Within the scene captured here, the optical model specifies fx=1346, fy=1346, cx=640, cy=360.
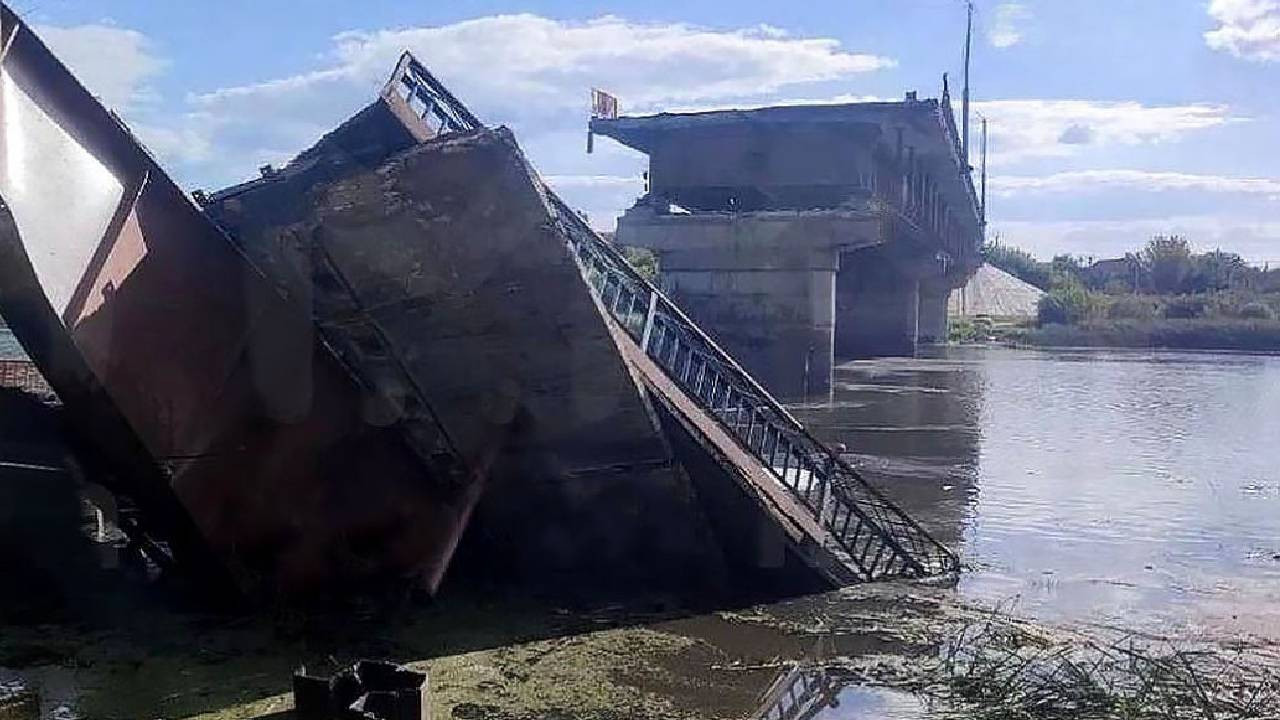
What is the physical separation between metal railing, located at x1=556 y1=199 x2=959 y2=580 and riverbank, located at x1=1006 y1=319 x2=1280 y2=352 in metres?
56.1

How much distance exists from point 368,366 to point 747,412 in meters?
3.84

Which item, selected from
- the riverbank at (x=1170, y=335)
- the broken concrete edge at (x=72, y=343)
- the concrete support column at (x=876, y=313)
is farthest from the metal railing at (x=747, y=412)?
the riverbank at (x=1170, y=335)

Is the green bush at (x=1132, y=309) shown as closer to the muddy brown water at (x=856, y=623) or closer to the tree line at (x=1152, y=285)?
the tree line at (x=1152, y=285)

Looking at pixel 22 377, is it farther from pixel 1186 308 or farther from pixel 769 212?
pixel 1186 308

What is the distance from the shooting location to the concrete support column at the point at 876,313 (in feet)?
180

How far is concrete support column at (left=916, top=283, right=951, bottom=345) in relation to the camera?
220 feet

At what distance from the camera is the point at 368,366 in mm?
8602

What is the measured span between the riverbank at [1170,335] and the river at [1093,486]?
89.1 feet

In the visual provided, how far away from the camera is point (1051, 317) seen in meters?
75.7

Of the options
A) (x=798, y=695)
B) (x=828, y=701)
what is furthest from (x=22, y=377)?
(x=828, y=701)

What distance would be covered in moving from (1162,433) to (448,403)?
63.2 feet

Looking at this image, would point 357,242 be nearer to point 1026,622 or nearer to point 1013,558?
point 1026,622

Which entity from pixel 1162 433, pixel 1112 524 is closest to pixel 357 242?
pixel 1112 524

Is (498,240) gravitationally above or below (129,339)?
above
